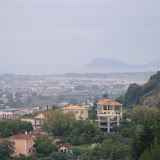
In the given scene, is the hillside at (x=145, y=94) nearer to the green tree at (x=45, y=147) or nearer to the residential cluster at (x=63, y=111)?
the residential cluster at (x=63, y=111)

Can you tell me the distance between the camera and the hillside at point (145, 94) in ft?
189

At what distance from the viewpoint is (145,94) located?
195 ft

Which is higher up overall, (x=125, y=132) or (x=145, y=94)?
(x=145, y=94)

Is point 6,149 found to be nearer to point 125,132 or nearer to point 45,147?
point 45,147

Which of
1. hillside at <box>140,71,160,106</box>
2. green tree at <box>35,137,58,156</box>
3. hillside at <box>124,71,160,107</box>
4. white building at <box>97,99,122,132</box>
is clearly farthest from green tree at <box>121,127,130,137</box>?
hillside at <box>124,71,160,107</box>

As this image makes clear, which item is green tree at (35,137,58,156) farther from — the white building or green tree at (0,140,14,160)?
the white building

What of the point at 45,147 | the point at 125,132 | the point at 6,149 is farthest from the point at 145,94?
the point at 6,149

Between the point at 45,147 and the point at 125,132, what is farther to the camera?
the point at 125,132

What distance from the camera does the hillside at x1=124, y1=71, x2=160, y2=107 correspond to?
57.6 meters

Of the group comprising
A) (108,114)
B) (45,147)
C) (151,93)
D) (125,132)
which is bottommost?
(45,147)

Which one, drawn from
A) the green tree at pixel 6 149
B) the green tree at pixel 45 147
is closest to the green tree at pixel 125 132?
the green tree at pixel 45 147

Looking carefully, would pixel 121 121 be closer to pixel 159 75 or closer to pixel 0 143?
pixel 0 143

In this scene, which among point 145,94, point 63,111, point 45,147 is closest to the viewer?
point 45,147

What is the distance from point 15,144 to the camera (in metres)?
39.0
